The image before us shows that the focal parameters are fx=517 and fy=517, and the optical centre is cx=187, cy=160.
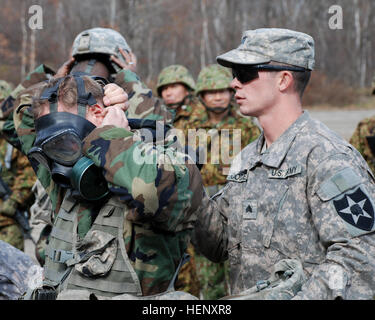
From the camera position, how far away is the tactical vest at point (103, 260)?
82.9 inches

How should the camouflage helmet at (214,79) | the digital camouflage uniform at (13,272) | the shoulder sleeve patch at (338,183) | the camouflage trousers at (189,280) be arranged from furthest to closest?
1. the camouflage helmet at (214,79)
2. the camouflage trousers at (189,280)
3. the digital camouflage uniform at (13,272)
4. the shoulder sleeve patch at (338,183)

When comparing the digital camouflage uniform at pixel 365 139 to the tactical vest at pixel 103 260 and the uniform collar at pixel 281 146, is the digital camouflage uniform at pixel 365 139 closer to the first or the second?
the uniform collar at pixel 281 146

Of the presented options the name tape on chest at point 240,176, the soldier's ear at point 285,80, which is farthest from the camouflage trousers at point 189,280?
the soldier's ear at point 285,80

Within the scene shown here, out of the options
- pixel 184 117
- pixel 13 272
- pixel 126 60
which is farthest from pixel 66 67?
pixel 184 117

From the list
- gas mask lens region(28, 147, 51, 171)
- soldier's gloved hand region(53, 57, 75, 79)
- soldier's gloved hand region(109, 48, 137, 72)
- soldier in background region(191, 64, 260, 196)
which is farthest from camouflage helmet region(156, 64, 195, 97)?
gas mask lens region(28, 147, 51, 171)

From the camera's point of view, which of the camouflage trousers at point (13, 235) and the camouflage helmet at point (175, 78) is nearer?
the camouflage trousers at point (13, 235)

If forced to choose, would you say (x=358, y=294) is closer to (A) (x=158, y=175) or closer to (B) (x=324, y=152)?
(B) (x=324, y=152)

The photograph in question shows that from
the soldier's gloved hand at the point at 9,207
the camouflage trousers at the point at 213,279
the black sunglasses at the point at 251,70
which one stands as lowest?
the camouflage trousers at the point at 213,279

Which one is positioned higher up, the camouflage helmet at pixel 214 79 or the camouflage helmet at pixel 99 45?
the camouflage helmet at pixel 99 45

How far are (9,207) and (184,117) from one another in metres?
2.65

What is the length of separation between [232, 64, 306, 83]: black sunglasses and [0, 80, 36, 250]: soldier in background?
12.2 ft

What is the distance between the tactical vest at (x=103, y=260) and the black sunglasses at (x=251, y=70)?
1050 mm

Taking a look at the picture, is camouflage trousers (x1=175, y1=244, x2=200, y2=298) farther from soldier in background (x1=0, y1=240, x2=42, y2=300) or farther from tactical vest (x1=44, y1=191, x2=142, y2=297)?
tactical vest (x1=44, y1=191, x2=142, y2=297)
